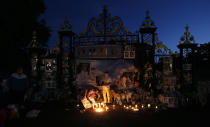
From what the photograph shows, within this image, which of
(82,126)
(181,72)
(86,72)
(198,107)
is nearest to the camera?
(82,126)

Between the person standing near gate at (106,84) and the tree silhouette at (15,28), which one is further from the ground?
the tree silhouette at (15,28)

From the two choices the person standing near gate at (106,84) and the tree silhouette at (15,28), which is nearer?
the person standing near gate at (106,84)

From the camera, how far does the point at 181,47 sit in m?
9.40

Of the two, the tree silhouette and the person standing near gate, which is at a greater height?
the tree silhouette

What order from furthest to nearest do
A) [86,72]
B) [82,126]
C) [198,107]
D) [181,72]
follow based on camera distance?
[86,72], [181,72], [198,107], [82,126]

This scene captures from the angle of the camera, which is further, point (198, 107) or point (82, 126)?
point (198, 107)

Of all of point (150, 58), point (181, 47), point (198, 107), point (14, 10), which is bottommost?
point (198, 107)

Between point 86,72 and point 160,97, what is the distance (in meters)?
4.58

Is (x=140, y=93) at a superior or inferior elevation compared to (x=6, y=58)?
inferior

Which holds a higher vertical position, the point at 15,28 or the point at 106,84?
the point at 15,28

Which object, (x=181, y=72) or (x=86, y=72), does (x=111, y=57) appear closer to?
(x=86, y=72)

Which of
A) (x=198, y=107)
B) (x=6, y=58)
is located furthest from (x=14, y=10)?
(x=198, y=107)

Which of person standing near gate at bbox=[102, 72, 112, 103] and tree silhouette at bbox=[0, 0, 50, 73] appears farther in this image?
tree silhouette at bbox=[0, 0, 50, 73]

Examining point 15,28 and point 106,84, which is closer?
point 106,84
